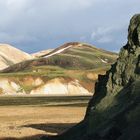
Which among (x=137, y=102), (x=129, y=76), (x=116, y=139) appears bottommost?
(x=116, y=139)

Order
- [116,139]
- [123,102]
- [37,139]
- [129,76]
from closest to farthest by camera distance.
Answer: [116,139] → [123,102] → [129,76] → [37,139]

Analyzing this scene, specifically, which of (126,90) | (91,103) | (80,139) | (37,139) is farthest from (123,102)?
(37,139)

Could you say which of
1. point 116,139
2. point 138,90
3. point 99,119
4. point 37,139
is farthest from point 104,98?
point 37,139

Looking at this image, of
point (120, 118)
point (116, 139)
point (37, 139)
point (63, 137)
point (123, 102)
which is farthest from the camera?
point (37, 139)

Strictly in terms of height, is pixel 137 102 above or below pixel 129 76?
below

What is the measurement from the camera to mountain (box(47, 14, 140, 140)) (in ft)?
80.3

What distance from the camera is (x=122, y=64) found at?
30.9 m

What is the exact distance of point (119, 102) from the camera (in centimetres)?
2808

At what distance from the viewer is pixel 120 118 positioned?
2536 centimetres

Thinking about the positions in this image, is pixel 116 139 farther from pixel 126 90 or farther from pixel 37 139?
pixel 37 139

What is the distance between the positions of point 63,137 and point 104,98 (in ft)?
14.4

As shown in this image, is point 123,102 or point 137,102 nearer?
point 137,102

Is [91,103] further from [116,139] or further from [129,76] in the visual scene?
[116,139]

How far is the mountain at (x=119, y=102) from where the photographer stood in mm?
24484
